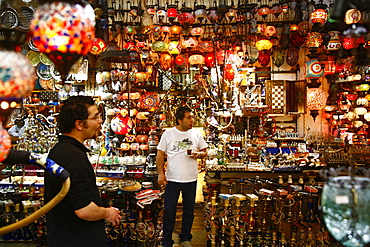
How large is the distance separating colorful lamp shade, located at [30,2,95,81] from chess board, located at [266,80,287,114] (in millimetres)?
6650

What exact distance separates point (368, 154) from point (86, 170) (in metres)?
3.99

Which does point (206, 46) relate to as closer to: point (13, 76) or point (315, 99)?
point (315, 99)

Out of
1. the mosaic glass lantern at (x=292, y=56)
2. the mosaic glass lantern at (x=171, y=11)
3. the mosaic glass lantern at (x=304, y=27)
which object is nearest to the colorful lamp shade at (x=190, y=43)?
the mosaic glass lantern at (x=171, y=11)

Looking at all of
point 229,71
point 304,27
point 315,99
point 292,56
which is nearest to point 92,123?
point 229,71

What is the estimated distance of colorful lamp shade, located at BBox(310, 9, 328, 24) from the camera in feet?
16.0

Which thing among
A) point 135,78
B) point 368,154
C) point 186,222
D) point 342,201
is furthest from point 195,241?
point 135,78

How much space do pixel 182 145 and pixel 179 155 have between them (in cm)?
10

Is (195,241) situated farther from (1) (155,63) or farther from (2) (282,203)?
(1) (155,63)

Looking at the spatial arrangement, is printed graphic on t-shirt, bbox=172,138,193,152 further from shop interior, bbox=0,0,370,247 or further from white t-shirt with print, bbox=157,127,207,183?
shop interior, bbox=0,0,370,247

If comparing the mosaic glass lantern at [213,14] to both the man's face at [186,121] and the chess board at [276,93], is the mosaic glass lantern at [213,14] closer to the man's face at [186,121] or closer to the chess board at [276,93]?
the man's face at [186,121]

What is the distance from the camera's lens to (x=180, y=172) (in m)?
3.16

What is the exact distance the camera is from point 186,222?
127 inches

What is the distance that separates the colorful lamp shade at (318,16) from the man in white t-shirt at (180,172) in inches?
111

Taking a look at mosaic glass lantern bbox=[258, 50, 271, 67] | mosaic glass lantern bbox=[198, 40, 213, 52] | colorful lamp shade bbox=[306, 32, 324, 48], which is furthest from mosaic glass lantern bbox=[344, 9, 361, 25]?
mosaic glass lantern bbox=[258, 50, 271, 67]
